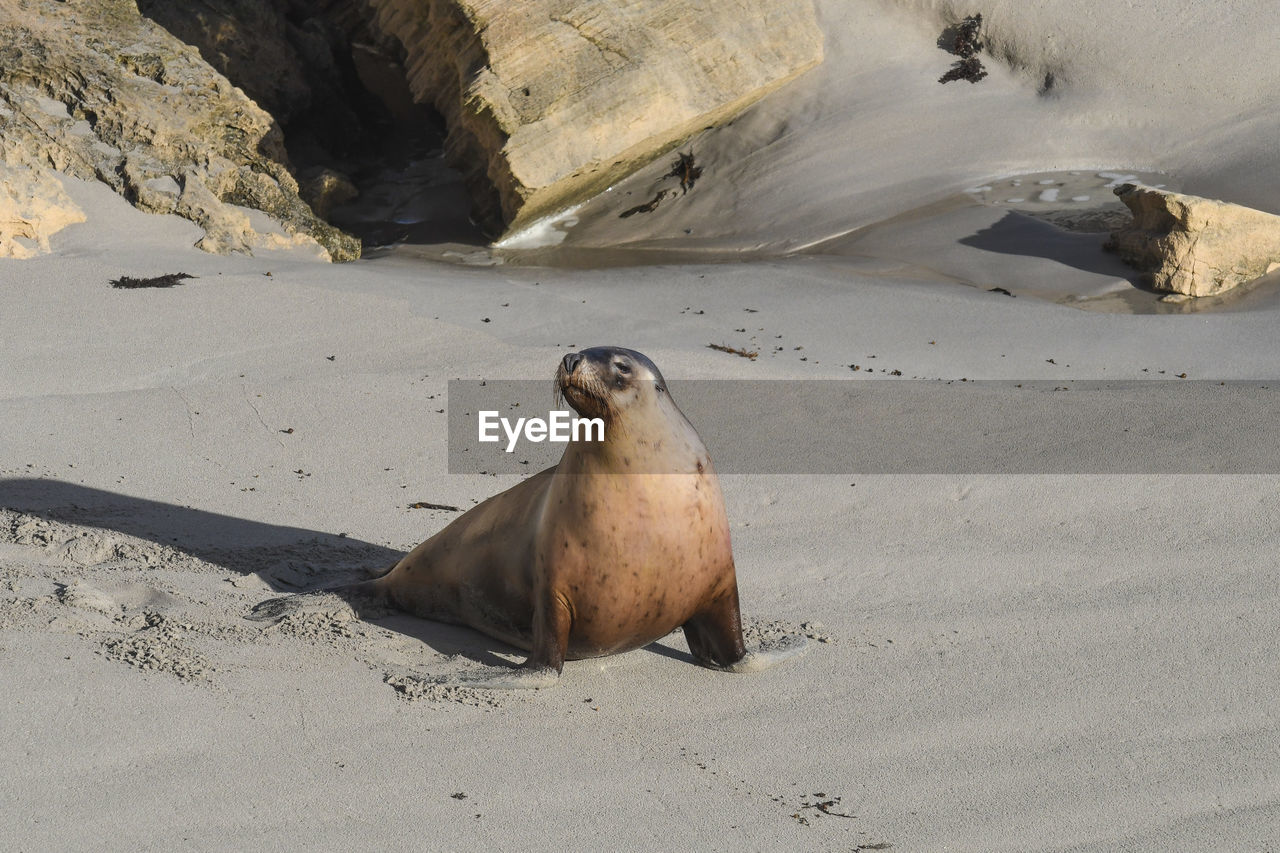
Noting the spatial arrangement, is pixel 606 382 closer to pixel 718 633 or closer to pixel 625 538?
pixel 625 538

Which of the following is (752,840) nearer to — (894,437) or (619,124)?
(894,437)

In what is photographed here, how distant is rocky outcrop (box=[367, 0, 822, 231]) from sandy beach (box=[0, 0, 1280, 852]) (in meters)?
0.60

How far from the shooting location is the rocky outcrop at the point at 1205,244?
28.5 ft

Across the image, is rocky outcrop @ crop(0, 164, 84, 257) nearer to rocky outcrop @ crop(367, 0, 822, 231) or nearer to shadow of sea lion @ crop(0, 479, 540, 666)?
rocky outcrop @ crop(367, 0, 822, 231)

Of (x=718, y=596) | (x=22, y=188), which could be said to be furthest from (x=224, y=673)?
(x=22, y=188)

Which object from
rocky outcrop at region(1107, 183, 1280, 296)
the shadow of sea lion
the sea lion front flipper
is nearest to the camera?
the sea lion front flipper

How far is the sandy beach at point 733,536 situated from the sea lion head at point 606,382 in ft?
2.56

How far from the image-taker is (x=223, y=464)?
5.73m

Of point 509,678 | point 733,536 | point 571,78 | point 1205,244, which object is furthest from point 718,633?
point 571,78

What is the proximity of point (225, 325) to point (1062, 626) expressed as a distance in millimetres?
4950

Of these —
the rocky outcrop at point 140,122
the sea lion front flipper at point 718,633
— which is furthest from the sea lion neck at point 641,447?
the rocky outcrop at point 140,122

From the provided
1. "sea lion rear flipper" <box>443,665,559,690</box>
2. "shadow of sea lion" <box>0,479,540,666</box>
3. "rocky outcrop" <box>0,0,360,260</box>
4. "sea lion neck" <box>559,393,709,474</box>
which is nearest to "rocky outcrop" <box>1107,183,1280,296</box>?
"rocky outcrop" <box>0,0,360,260</box>

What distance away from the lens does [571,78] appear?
10.5 metres

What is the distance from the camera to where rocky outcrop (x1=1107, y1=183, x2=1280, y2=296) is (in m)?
8.70
